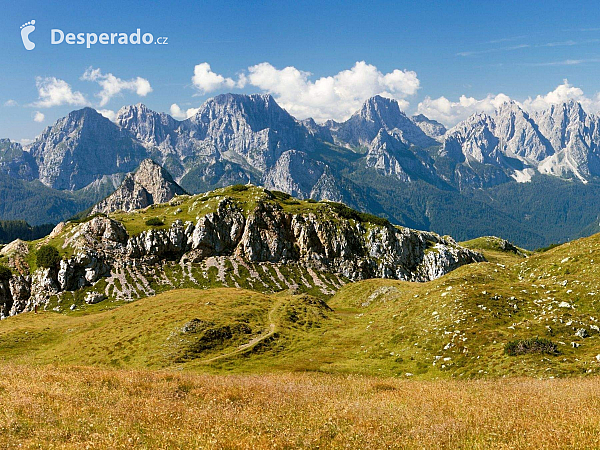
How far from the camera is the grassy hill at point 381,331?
119 ft

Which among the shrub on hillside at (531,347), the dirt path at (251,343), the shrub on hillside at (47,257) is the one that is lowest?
the dirt path at (251,343)

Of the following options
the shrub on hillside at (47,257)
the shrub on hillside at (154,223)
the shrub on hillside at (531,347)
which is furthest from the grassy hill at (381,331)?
the shrub on hillside at (154,223)

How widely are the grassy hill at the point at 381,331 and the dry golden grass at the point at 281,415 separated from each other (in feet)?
55.4

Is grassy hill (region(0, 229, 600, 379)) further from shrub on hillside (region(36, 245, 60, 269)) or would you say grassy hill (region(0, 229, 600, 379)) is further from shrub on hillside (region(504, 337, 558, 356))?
shrub on hillside (region(36, 245, 60, 269))

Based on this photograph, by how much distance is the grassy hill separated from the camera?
3612 centimetres

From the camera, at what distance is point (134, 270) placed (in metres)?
174

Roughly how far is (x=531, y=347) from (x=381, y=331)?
21.0 metres

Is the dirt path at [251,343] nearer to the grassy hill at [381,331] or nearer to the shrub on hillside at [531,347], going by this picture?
the grassy hill at [381,331]

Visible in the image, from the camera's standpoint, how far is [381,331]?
52.2 m

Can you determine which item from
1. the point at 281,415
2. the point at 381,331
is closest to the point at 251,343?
the point at 381,331

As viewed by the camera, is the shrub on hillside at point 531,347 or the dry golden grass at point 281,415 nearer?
the dry golden grass at point 281,415

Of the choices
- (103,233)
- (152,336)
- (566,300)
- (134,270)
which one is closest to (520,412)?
(566,300)

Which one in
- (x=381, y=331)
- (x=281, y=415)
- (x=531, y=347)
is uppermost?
(x=281, y=415)

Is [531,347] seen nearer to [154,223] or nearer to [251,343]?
[251,343]
